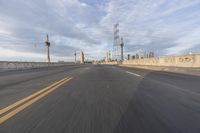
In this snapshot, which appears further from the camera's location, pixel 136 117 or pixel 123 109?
pixel 123 109

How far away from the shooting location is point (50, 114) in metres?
4.47

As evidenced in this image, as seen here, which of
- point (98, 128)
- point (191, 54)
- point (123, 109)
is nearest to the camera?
point (98, 128)

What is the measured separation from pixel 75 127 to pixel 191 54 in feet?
71.5

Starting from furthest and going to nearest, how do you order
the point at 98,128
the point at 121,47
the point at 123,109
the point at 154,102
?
the point at 121,47 → the point at 154,102 → the point at 123,109 → the point at 98,128

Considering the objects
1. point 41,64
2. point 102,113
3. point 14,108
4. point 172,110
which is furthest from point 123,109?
point 41,64

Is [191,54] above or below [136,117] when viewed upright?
above

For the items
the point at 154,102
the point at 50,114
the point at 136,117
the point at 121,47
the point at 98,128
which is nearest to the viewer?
the point at 98,128

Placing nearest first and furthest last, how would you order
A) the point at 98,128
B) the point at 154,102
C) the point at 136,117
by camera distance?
the point at 98,128
the point at 136,117
the point at 154,102

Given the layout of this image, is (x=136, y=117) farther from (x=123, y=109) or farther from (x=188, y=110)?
(x=188, y=110)

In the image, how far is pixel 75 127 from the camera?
358 cm

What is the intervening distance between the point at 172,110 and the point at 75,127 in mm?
2494

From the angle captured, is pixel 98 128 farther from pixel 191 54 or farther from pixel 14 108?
pixel 191 54

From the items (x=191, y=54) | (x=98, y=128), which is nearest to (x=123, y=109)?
(x=98, y=128)

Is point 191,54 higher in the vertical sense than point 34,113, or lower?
higher
